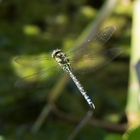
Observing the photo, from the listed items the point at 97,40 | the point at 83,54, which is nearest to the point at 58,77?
the point at 83,54

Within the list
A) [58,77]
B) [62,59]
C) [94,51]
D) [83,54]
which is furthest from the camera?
[58,77]

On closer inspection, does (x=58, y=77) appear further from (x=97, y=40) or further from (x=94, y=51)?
(x=97, y=40)

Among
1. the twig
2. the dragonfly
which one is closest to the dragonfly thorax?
the dragonfly

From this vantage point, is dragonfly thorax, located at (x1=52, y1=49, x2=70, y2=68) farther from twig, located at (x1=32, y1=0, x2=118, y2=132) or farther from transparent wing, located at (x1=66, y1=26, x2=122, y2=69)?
twig, located at (x1=32, y1=0, x2=118, y2=132)

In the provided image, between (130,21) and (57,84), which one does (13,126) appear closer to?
(57,84)

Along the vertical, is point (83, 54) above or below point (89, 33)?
below

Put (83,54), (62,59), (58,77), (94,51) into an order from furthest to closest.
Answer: (58,77) → (94,51) → (83,54) → (62,59)

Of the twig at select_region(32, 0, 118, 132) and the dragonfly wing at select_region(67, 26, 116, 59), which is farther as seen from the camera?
the twig at select_region(32, 0, 118, 132)

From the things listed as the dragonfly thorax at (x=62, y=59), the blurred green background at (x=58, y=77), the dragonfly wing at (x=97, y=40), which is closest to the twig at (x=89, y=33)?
the blurred green background at (x=58, y=77)
